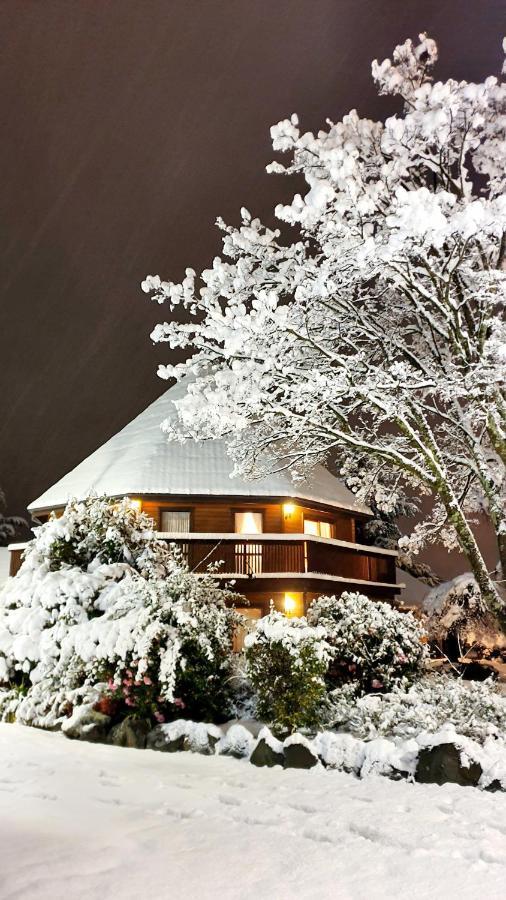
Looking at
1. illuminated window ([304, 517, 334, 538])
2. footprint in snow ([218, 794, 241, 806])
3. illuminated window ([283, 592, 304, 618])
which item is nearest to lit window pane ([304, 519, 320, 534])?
illuminated window ([304, 517, 334, 538])

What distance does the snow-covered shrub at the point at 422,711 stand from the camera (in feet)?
28.5

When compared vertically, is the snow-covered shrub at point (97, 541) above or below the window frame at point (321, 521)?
below

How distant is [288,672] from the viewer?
9.76m

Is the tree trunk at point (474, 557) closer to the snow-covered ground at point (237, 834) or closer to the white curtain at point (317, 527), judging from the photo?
the snow-covered ground at point (237, 834)

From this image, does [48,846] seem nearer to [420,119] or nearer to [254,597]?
[420,119]

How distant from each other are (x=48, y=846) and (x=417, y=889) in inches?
100

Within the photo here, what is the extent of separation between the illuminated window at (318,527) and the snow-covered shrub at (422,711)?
607 inches

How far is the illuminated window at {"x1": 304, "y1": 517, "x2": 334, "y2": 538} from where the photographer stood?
26302mm

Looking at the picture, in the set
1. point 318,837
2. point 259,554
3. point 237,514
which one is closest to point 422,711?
point 318,837

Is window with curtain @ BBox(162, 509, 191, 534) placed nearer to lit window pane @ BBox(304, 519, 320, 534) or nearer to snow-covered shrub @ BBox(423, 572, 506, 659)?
lit window pane @ BBox(304, 519, 320, 534)

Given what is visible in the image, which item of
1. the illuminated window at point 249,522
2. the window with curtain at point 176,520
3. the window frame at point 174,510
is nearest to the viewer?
the window frame at point 174,510

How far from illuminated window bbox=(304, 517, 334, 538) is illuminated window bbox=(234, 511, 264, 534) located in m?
1.95

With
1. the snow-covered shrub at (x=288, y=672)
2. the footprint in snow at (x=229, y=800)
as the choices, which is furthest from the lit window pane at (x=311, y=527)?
the footprint in snow at (x=229, y=800)

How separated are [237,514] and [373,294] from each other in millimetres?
12729
